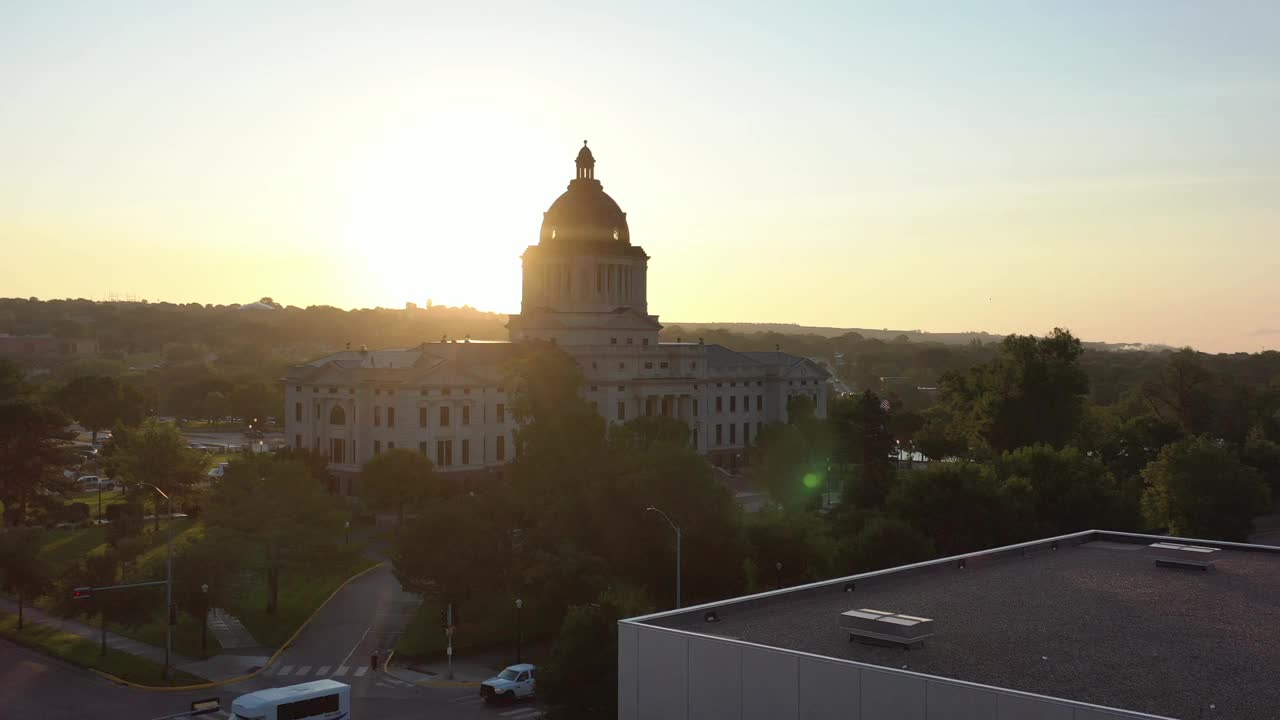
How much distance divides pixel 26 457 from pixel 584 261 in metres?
57.4

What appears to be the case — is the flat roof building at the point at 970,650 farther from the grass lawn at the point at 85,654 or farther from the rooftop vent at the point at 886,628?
the grass lawn at the point at 85,654

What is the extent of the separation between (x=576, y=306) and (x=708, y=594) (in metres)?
70.7

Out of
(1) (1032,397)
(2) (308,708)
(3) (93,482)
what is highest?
(1) (1032,397)

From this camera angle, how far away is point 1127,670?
24.5 meters

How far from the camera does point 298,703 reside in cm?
3991

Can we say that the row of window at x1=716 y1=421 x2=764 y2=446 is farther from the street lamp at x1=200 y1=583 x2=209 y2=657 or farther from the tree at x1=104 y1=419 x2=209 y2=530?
the street lamp at x1=200 y1=583 x2=209 y2=657

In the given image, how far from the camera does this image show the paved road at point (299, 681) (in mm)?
44375

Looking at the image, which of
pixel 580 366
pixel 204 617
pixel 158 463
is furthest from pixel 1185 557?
pixel 580 366

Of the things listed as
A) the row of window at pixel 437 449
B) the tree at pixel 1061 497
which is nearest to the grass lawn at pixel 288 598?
the row of window at pixel 437 449

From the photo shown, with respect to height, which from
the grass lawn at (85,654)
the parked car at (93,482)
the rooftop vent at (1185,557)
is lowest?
the grass lawn at (85,654)

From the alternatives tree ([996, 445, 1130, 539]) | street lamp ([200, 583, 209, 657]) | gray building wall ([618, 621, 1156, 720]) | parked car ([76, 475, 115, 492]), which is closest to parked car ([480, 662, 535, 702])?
A: street lamp ([200, 583, 209, 657])

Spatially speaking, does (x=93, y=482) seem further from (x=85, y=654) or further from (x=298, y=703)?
(x=298, y=703)

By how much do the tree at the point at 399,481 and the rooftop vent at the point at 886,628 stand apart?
6196 cm

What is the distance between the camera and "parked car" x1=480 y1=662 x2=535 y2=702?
149ft
